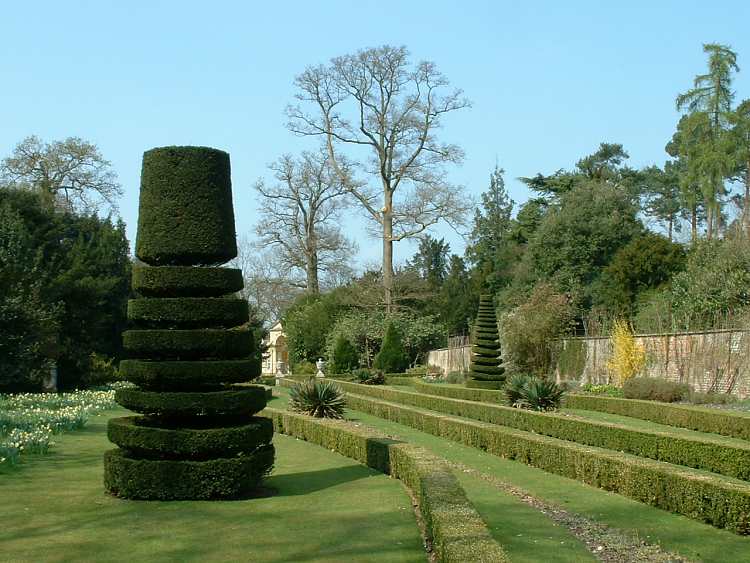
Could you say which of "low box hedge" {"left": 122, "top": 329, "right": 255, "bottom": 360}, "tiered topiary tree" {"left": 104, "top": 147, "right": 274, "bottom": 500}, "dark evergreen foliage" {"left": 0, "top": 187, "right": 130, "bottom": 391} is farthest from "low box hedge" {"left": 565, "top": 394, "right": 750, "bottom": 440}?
"dark evergreen foliage" {"left": 0, "top": 187, "right": 130, "bottom": 391}

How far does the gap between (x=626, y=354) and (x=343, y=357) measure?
67.9ft

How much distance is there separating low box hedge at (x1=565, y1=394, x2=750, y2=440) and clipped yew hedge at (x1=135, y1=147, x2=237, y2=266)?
10967 millimetres

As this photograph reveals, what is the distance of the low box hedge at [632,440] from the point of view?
40.5ft

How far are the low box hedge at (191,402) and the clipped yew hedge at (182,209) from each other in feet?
5.25

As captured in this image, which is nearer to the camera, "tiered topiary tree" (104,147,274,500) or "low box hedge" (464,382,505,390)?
"tiered topiary tree" (104,147,274,500)

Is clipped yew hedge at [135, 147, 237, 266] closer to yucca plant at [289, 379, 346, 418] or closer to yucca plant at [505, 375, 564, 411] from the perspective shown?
yucca plant at [289, 379, 346, 418]

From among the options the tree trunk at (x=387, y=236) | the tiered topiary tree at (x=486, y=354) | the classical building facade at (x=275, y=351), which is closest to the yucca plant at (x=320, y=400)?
the tiered topiary tree at (x=486, y=354)

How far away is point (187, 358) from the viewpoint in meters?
10.8

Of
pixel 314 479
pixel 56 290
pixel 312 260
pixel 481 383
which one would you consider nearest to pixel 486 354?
pixel 481 383

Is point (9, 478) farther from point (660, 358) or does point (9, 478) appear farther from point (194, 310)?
point (660, 358)

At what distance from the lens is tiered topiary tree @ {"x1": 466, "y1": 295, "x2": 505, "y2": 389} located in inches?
1250

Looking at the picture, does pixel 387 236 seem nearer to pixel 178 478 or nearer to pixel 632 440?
pixel 632 440

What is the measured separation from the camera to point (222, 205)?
1086 centimetres

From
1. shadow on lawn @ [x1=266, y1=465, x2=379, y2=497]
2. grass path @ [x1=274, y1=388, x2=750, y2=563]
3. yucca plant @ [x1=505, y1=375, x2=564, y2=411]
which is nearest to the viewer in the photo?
grass path @ [x1=274, y1=388, x2=750, y2=563]
